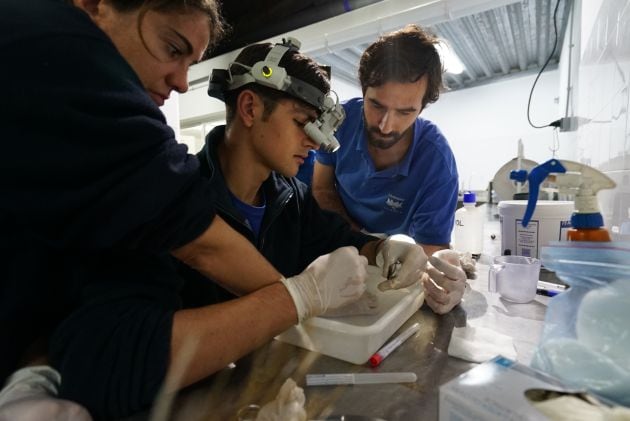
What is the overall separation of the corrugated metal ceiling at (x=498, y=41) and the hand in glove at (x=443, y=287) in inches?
67.5

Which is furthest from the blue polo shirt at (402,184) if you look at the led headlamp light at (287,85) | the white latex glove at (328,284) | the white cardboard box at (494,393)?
the white cardboard box at (494,393)

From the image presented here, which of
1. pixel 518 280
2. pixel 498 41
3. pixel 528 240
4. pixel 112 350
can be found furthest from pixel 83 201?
pixel 498 41

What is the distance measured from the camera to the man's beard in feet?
5.11

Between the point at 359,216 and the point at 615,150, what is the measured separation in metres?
1.03

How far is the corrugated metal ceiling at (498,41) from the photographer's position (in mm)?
3064

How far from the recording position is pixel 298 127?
3.73 ft

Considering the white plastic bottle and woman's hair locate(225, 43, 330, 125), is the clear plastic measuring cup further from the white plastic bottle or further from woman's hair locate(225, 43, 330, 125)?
woman's hair locate(225, 43, 330, 125)

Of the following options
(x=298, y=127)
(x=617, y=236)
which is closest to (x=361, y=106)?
(x=298, y=127)

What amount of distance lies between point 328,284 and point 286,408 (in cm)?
32

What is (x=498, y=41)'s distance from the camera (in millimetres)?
3770

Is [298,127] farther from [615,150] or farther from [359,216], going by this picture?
[615,150]

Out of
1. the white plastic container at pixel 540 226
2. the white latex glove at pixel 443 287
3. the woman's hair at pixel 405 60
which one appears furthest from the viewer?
the woman's hair at pixel 405 60

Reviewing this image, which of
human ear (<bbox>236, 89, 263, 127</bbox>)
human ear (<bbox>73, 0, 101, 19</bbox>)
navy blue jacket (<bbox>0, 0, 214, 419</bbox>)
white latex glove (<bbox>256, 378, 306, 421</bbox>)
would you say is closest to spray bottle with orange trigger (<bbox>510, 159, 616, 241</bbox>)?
white latex glove (<bbox>256, 378, 306, 421</bbox>)

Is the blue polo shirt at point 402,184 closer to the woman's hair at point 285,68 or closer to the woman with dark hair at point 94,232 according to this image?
the woman's hair at point 285,68
